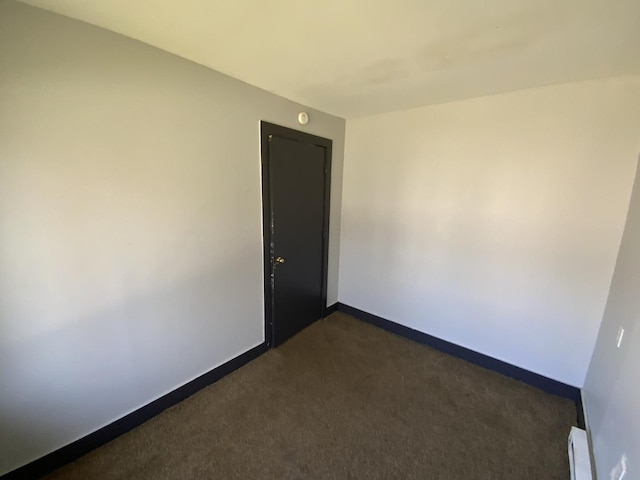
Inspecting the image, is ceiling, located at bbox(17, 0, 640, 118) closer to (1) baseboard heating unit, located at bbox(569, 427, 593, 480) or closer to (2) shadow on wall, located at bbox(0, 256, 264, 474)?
(2) shadow on wall, located at bbox(0, 256, 264, 474)

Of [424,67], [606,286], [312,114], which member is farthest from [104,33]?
[606,286]

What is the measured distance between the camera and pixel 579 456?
150 centimetres

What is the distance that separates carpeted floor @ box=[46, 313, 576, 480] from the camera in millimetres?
1560

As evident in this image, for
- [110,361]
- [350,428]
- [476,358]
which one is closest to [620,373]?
[476,358]

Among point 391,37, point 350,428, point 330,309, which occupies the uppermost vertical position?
point 391,37

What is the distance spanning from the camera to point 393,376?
2.32 metres

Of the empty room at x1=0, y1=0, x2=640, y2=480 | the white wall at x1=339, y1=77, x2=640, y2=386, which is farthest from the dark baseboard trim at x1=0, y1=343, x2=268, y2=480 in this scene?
the white wall at x1=339, y1=77, x2=640, y2=386

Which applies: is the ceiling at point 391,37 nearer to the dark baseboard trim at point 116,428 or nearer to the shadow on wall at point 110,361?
the shadow on wall at point 110,361

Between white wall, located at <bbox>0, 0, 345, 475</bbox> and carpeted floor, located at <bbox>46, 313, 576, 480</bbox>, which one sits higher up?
white wall, located at <bbox>0, 0, 345, 475</bbox>

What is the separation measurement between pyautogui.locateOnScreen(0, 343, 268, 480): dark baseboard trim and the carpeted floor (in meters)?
0.04

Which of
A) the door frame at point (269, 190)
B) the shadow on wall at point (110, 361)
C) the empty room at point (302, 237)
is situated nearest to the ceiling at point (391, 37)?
the empty room at point (302, 237)

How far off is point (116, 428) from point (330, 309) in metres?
2.16

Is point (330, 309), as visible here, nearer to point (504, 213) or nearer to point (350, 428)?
point (350, 428)

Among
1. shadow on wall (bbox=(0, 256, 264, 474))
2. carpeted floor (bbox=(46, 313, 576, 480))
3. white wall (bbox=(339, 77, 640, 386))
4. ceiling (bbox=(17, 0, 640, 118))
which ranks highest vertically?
ceiling (bbox=(17, 0, 640, 118))
